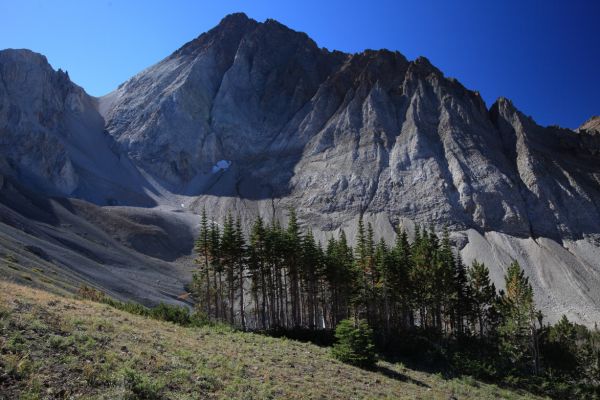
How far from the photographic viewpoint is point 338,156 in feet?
483

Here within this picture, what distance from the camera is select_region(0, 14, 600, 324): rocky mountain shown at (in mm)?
114875

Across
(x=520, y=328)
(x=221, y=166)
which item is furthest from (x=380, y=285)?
(x=221, y=166)

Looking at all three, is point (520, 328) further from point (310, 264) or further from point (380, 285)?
point (310, 264)

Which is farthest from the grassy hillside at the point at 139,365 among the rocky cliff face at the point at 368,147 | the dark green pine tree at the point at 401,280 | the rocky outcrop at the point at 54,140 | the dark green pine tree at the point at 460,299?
the rocky outcrop at the point at 54,140

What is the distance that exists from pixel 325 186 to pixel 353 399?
120 m

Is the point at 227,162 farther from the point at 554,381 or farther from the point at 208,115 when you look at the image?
the point at 554,381

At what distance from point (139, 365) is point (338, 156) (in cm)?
13390

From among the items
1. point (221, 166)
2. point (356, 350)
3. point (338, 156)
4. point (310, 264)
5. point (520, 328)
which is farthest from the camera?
point (221, 166)

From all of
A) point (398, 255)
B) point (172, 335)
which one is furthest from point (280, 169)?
point (172, 335)

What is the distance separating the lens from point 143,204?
5714 inches

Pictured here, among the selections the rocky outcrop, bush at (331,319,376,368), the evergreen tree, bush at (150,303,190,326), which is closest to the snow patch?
the rocky outcrop

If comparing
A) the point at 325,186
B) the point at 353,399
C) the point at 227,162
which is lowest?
the point at 353,399

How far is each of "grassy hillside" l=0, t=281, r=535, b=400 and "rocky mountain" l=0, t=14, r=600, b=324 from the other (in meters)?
75.7

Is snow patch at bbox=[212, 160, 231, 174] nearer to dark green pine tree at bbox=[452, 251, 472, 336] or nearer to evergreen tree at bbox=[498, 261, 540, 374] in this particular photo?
dark green pine tree at bbox=[452, 251, 472, 336]
